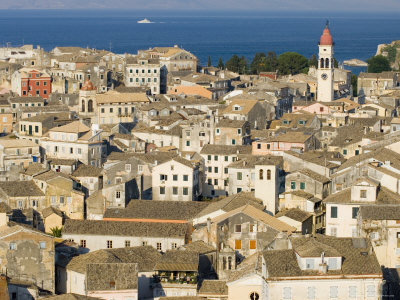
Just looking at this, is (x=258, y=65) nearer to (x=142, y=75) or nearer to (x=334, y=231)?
(x=142, y=75)

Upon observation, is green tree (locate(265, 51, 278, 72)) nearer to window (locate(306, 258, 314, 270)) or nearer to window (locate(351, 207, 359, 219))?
window (locate(351, 207, 359, 219))

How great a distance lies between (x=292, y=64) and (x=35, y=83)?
34885 mm

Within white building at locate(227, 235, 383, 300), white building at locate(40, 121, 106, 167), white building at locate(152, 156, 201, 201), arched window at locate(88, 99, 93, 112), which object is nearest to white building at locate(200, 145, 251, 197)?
white building at locate(152, 156, 201, 201)

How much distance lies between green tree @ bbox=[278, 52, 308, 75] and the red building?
103 feet

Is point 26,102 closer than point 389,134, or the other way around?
point 389,134

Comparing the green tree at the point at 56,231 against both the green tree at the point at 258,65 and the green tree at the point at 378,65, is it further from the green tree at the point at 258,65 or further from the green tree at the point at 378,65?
the green tree at the point at 378,65

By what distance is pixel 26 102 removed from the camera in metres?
80.3

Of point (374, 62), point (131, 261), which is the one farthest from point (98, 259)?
point (374, 62)

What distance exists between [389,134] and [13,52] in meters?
62.5

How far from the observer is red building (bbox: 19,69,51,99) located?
89.4 meters

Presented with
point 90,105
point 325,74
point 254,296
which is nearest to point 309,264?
point 254,296

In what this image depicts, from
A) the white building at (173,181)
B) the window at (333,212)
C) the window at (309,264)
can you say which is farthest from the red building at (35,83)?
the window at (309,264)

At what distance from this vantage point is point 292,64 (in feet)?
378

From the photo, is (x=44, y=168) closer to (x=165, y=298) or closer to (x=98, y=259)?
(x=98, y=259)
